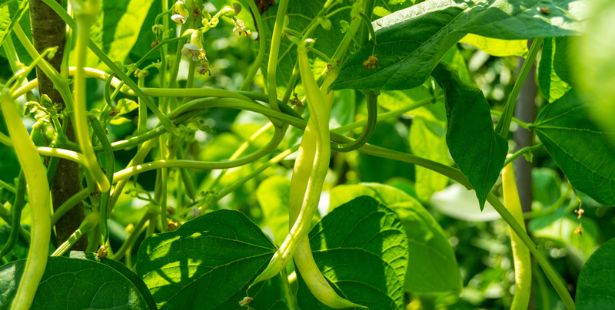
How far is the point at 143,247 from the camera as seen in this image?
645 mm

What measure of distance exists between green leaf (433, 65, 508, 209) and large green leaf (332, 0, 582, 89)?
0.26 ft

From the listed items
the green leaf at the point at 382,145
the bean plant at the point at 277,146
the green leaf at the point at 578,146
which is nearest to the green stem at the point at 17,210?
the bean plant at the point at 277,146

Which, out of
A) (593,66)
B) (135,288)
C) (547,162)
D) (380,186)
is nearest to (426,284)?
(380,186)

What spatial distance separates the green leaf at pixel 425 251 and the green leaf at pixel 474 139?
0.37m

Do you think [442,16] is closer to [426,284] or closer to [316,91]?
[316,91]

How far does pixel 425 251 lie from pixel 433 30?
0.50m

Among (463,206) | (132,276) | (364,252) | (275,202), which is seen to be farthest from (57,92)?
(463,206)

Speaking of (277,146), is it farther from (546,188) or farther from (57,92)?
(546,188)

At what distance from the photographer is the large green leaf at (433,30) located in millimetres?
494

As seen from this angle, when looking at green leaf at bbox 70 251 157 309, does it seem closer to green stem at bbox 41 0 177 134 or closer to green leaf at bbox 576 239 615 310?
green stem at bbox 41 0 177 134

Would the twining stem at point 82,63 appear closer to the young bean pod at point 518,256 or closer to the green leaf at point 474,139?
the green leaf at point 474,139

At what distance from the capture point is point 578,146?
691 mm

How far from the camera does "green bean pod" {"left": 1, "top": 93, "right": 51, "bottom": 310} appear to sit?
487 mm

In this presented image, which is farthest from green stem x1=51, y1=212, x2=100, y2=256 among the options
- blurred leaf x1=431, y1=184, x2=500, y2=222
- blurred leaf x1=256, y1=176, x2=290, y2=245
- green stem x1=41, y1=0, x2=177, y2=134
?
blurred leaf x1=431, y1=184, x2=500, y2=222
